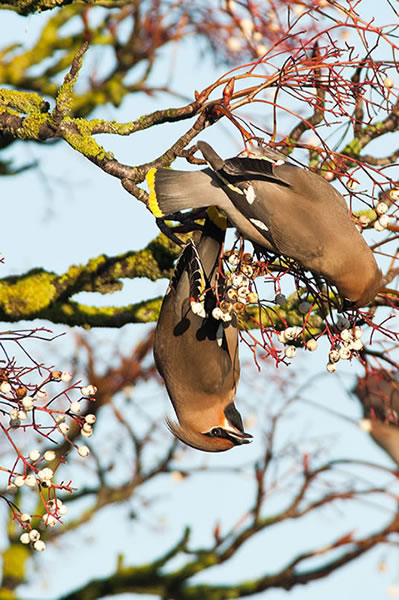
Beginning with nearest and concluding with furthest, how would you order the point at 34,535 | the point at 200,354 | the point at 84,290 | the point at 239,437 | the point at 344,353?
the point at 34,535
the point at 344,353
the point at 200,354
the point at 239,437
the point at 84,290

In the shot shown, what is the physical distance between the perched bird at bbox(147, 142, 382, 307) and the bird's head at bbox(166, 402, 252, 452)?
1.07 metres

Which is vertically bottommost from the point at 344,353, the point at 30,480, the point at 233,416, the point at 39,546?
the point at 39,546

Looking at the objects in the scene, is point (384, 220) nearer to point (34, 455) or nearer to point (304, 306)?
point (304, 306)

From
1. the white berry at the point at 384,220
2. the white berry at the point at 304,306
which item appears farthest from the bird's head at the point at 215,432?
Result: the white berry at the point at 384,220

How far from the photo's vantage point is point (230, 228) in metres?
3.49

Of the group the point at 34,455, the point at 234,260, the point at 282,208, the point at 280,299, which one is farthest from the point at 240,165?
the point at 34,455

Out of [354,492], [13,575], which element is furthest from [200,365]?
[13,575]

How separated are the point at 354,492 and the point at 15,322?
3.04 meters

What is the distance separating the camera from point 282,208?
11.0 feet

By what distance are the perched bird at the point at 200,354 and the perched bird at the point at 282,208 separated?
189mm

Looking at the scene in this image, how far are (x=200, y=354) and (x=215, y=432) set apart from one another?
49 cm

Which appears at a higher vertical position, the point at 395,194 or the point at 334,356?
the point at 395,194

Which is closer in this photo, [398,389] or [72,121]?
[72,121]

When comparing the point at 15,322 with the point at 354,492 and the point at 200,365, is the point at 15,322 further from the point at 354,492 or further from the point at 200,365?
the point at 354,492
